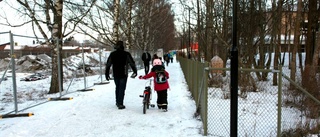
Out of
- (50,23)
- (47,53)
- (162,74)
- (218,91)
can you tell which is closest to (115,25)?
(50,23)

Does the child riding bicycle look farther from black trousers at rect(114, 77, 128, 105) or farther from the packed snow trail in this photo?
black trousers at rect(114, 77, 128, 105)

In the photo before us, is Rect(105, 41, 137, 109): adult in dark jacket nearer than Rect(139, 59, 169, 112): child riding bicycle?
No

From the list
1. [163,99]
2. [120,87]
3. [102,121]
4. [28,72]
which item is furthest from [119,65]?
[28,72]

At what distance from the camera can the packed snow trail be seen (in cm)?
521

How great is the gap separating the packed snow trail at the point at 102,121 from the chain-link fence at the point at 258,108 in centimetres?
52

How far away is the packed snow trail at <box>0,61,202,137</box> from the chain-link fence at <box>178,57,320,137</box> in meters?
0.52

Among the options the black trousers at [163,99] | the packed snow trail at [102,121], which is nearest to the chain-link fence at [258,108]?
A: the packed snow trail at [102,121]

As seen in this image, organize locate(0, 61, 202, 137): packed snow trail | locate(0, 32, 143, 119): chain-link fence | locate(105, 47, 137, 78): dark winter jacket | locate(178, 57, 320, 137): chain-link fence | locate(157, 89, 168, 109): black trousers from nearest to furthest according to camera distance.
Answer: locate(178, 57, 320, 137): chain-link fence
locate(0, 61, 202, 137): packed snow trail
locate(0, 32, 143, 119): chain-link fence
locate(157, 89, 168, 109): black trousers
locate(105, 47, 137, 78): dark winter jacket

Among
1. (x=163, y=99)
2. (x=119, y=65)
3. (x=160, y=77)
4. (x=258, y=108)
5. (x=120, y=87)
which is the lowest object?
(x=258, y=108)

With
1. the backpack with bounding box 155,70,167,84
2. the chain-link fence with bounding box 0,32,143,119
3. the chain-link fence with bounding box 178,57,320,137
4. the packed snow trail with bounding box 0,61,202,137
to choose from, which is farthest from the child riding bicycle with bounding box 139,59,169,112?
the chain-link fence with bounding box 0,32,143,119

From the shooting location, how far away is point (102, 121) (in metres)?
6.10

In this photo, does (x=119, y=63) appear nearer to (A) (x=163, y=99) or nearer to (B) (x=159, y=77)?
(B) (x=159, y=77)

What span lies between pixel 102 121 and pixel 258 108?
4.44 meters

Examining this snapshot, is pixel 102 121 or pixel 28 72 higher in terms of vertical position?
pixel 28 72
